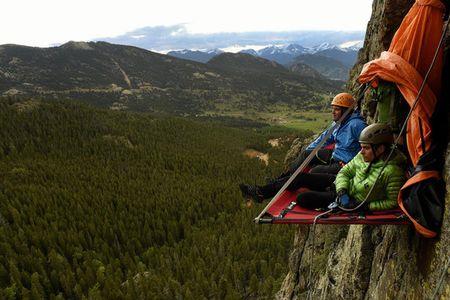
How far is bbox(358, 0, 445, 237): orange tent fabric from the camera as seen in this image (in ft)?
26.7

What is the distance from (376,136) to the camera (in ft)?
28.9

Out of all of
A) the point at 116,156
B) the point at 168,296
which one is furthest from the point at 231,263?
the point at 116,156

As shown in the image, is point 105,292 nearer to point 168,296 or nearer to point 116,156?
point 168,296

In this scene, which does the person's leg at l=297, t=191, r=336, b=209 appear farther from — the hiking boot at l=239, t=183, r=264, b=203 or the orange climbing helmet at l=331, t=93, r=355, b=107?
the orange climbing helmet at l=331, t=93, r=355, b=107

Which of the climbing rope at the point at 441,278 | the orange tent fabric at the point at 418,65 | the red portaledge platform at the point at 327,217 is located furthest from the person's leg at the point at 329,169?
the climbing rope at the point at 441,278

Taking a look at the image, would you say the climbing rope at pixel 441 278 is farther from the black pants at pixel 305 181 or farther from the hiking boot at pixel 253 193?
the hiking boot at pixel 253 193

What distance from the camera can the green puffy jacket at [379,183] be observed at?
28.2ft

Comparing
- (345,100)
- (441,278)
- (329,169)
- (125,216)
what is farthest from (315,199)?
(125,216)

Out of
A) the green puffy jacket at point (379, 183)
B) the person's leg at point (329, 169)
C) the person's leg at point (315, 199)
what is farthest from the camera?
the person's leg at point (329, 169)

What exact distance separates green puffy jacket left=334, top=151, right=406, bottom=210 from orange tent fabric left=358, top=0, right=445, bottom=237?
0.50 m

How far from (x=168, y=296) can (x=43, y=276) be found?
874 inches

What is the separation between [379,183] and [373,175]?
263 mm

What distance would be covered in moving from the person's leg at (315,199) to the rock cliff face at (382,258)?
89cm

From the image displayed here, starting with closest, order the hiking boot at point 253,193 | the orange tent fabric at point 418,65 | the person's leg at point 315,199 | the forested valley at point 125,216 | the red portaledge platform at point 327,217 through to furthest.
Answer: the orange tent fabric at point 418,65 → the red portaledge platform at point 327,217 → the person's leg at point 315,199 → the hiking boot at point 253,193 → the forested valley at point 125,216
